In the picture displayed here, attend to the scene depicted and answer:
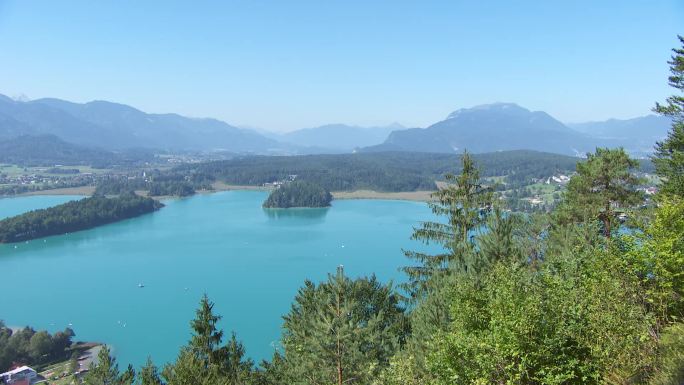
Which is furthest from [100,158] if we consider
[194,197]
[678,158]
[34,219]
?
[678,158]

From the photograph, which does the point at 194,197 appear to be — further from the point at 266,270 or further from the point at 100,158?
the point at 100,158

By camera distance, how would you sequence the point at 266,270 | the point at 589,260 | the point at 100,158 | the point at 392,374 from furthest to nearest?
the point at 100,158 < the point at 266,270 < the point at 589,260 < the point at 392,374

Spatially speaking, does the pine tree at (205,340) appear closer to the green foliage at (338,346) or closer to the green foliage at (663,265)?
the green foliage at (338,346)

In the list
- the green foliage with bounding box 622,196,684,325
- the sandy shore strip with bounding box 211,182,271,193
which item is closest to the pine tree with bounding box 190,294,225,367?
the green foliage with bounding box 622,196,684,325

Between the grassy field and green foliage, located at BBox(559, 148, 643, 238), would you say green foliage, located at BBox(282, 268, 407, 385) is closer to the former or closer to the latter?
green foliage, located at BBox(559, 148, 643, 238)

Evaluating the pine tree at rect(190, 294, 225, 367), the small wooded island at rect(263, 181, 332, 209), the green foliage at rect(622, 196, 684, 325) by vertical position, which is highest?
the green foliage at rect(622, 196, 684, 325)

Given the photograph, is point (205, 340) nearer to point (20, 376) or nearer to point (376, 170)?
point (20, 376)

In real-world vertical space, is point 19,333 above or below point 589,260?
below

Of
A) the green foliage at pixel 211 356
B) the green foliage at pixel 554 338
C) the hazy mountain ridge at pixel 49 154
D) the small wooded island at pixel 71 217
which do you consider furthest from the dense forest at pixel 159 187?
the green foliage at pixel 554 338
